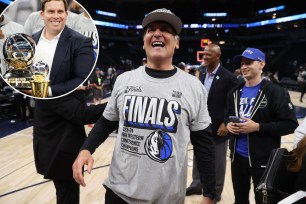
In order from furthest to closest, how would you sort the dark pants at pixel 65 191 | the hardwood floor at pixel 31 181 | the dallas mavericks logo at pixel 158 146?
the hardwood floor at pixel 31 181
the dark pants at pixel 65 191
the dallas mavericks logo at pixel 158 146

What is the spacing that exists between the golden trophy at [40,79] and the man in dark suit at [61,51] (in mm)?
21

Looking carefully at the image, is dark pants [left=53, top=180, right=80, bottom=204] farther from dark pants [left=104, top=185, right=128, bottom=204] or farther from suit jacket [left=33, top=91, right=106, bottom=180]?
dark pants [left=104, top=185, right=128, bottom=204]

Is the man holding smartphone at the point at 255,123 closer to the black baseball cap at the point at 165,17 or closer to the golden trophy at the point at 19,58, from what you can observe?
the black baseball cap at the point at 165,17

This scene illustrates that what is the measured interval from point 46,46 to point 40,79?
12cm

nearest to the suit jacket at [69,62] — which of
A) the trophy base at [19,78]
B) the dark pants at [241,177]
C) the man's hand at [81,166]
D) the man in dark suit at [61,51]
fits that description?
the man in dark suit at [61,51]

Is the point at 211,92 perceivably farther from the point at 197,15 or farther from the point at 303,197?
the point at 197,15

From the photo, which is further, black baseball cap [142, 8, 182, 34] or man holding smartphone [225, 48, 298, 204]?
man holding smartphone [225, 48, 298, 204]

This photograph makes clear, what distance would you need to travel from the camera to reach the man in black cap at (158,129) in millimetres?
1339

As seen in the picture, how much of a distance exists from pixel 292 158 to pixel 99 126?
37.7 inches

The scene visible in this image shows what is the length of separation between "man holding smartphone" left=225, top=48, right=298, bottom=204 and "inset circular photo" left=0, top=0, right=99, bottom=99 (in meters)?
1.50

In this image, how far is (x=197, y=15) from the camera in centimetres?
3450

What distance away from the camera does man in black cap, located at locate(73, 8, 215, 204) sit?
4.39 ft

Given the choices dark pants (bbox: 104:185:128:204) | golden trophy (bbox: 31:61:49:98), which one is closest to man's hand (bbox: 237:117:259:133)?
dark pants (bbox: 104:185:128:204)

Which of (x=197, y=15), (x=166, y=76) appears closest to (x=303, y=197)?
(x=166, y=76)
